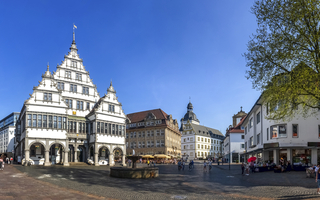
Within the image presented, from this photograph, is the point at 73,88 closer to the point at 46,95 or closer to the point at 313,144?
the point at 46,95

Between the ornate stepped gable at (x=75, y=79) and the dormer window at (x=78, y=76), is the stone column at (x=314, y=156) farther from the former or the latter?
the dormer window at (x=78, y=76)

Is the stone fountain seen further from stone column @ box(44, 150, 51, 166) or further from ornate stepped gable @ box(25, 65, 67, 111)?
ornate stepped gable @ box(25, 65, 67, 111)

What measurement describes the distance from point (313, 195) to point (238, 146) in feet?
201

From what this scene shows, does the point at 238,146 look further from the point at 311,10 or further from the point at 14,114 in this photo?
the point at 14,114

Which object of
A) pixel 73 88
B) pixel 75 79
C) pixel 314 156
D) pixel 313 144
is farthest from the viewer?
pixel 75 79

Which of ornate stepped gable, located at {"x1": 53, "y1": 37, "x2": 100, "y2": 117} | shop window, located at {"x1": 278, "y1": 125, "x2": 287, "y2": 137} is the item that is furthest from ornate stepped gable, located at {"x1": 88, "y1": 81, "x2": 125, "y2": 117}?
shop window, located at {"x1": 278, "y1": 125, "x2": 287, "y2": 137}

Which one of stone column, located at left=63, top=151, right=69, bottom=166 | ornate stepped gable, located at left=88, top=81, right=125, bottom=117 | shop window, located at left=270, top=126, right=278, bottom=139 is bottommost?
stone column, located at left=63, top=151, right=69, bottom=166

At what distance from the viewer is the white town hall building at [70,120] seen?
147ft

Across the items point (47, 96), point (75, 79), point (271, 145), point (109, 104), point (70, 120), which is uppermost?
point (75, 79)

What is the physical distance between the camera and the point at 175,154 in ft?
309

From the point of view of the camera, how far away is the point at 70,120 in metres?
49.6

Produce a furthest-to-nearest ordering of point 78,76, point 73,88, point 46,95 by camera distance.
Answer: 1. point 78,76
2. point 73,88
3. point 46,95

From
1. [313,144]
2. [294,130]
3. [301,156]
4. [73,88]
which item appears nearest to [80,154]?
[73,88]

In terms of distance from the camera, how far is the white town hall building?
44.8 meters
